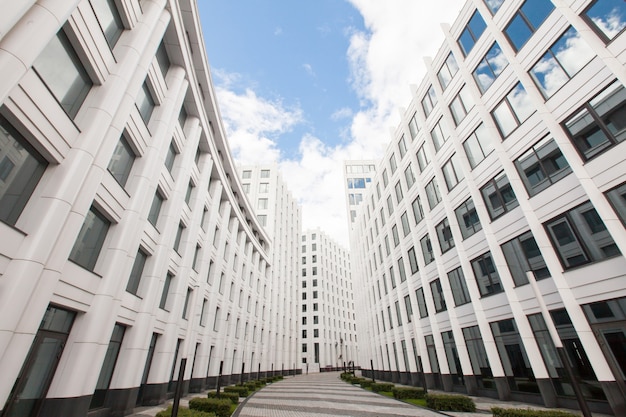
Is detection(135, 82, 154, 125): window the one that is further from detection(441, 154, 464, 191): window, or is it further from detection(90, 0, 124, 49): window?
detection(441, 154, 464, 191): window

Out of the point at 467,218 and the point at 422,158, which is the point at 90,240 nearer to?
the point at 467,218

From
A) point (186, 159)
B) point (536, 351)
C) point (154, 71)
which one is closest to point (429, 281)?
point (536, 351)

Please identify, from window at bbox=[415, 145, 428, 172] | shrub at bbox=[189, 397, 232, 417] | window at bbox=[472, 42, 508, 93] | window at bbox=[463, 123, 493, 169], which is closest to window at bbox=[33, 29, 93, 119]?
shrub at bbox=[189, 397, 232, 417]

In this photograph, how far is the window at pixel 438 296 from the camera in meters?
23.2

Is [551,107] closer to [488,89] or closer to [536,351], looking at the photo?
[488,89]

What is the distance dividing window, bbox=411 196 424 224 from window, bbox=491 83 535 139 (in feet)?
33.0

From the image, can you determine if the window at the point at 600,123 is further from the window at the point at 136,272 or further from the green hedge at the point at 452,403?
the window at the point at 136,272

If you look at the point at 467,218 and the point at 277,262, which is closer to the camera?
the point at 467,218

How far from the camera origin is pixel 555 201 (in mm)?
13961

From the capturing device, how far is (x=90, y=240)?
11.7m

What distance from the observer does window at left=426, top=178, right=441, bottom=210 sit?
78.4ft

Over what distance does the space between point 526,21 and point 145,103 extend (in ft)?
68.3

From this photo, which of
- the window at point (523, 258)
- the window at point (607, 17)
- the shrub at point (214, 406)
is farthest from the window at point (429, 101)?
the shrub at point (214, 406)

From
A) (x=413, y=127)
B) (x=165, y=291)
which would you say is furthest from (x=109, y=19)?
(x=413, y=127)
